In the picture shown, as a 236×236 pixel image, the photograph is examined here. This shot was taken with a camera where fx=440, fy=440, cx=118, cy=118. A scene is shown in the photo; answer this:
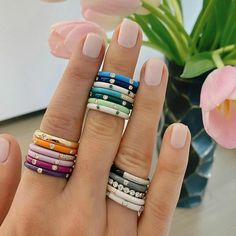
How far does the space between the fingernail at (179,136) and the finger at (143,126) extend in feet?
0.08

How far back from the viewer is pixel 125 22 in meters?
0.41

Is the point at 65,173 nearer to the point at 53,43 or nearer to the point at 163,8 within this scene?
the point at 53,43

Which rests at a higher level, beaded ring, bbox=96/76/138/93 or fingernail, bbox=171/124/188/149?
beaded ring, bbox=96/76/138/93

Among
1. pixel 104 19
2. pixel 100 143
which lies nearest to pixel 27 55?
pixel 104 19

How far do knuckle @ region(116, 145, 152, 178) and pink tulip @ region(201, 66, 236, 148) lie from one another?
2.8 inches

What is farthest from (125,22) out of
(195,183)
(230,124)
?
(195,183)

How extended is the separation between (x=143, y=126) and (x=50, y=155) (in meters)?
0.10

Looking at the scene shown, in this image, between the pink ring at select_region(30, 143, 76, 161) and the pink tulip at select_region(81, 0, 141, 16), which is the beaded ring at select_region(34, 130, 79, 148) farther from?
the pink tulip at select_region(81, 0, 141, 16)

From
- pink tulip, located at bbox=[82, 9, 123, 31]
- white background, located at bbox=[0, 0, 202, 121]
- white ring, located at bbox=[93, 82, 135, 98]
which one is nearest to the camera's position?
white ring, located at bbox=[93, 82, 135, 98]

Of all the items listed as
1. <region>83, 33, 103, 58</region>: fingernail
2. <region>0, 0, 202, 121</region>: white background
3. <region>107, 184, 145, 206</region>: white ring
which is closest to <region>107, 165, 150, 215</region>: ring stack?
<region>107, 184, 145, 206</region>: white ring

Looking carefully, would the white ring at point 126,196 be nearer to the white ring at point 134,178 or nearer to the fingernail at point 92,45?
the white ring at point 134,178

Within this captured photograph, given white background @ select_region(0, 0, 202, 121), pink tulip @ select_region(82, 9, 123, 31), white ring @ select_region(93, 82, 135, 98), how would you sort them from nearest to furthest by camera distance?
white ring @ select_region(93, 82, 135, 98), pink tulip @ select_region(82, 9, 123, 31), white background @ select_region(0, 0, 202, 121)

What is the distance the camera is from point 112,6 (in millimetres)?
435

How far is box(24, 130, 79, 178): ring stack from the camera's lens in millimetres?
415
